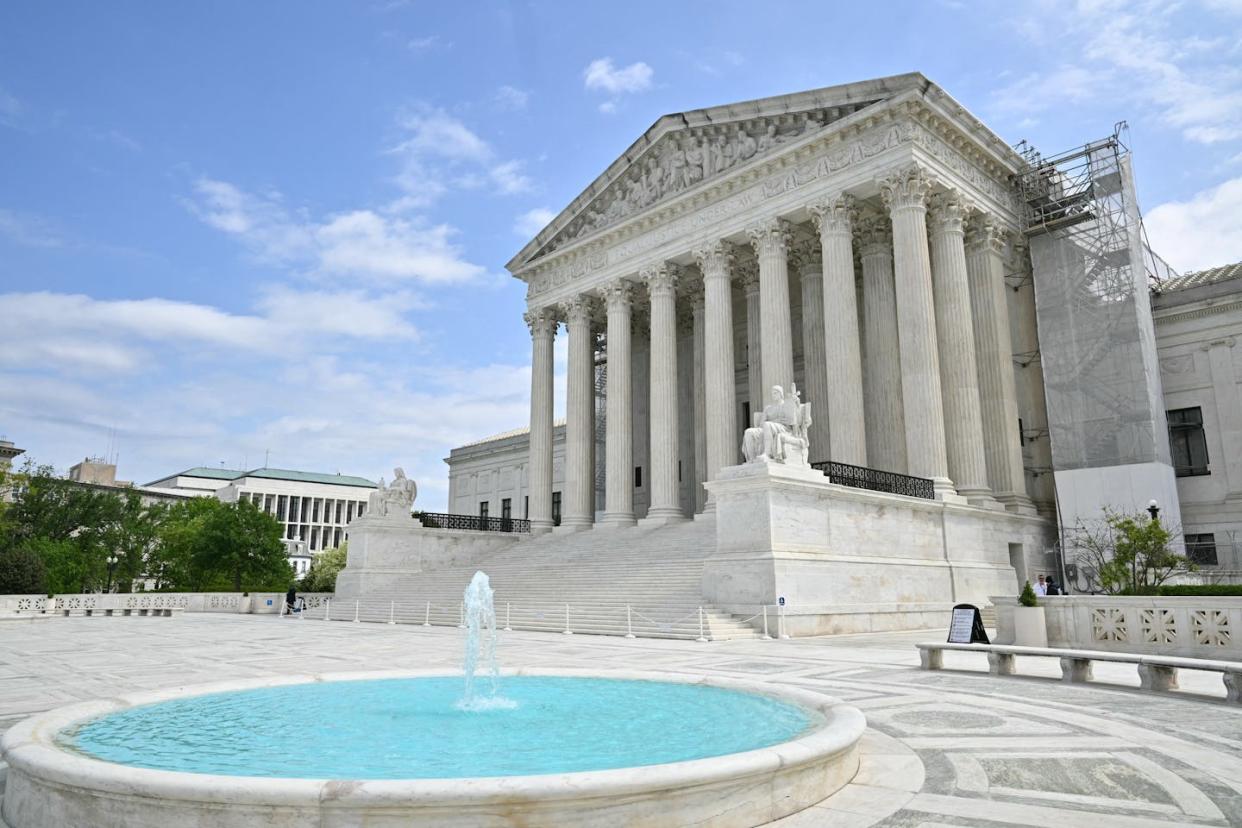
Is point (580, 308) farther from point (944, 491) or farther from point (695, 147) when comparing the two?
point (944, 491)

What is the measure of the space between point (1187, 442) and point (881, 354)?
12.7 metres

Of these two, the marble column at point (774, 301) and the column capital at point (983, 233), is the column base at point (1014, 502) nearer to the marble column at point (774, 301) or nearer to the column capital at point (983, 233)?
the marble column at point (774, 301)

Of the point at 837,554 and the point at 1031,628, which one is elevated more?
the point at 837,554

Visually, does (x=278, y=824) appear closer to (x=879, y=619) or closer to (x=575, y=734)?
(x=575, y=734)

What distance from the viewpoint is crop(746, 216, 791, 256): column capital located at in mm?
33438

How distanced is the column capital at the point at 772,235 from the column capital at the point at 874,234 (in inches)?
123

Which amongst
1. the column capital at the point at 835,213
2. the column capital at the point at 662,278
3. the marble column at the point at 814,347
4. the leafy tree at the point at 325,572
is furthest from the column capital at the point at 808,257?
the leafy tree at the point at 325,572

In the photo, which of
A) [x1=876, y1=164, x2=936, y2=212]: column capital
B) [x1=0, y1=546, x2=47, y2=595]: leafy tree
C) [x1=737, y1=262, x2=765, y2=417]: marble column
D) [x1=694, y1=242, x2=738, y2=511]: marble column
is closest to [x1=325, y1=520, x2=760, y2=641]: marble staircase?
[x1=694, y1=242, x2=738, y2=511]: marble column

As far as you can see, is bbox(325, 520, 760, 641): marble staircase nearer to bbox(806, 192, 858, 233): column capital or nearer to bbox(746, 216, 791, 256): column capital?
bbox(746, 216, 791, 256): column capital

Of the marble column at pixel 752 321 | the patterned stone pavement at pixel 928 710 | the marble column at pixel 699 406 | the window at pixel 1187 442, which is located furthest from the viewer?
the marble column at pixel 699 406

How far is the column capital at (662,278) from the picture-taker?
3781cm

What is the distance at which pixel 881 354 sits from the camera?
34188 mm

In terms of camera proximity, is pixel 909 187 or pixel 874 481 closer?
pixel 874 481

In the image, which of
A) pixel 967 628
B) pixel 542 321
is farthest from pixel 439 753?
pixel 542 321
